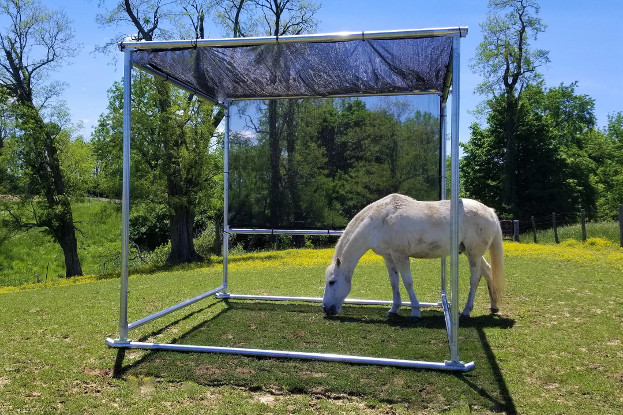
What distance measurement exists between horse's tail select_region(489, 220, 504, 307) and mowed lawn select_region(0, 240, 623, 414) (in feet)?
1.28

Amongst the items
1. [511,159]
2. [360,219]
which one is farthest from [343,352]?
[511,159]

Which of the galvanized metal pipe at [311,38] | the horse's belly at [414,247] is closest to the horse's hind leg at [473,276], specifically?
the horse's belly at [414,247]

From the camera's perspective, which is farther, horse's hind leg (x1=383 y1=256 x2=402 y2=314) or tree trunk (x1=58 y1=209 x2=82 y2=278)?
tree trunk (x1=58 y1=209 x2=82 y2=278)

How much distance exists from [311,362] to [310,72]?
13.8 ft

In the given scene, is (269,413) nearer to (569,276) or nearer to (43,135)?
(569,276)

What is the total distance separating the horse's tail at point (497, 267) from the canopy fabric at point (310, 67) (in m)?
2.66

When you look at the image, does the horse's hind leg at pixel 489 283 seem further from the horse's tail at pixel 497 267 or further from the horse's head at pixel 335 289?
the horse's head at pixel 335 289

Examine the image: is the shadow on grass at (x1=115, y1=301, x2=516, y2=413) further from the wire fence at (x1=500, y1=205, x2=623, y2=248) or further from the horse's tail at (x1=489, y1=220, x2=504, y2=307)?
the wire fence at (x1=500, y1=205, x2=623, y2=248)

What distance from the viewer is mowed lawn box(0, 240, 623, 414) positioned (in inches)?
160

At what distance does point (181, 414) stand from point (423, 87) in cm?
636

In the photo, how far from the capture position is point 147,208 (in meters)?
22.1

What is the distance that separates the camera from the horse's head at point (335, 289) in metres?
6.52

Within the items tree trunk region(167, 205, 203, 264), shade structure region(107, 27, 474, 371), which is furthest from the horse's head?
tree trunk region(167, 205, 203, 264)

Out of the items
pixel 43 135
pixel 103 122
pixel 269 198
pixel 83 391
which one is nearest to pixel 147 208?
pixel 103 122
